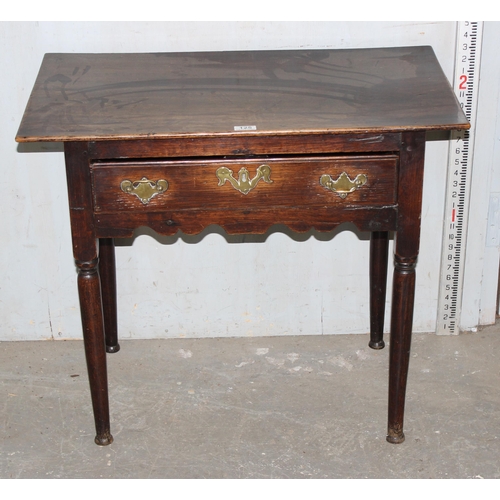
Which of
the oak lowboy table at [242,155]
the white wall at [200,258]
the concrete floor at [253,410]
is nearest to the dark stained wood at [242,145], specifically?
the oak lowboy table at [242,155]

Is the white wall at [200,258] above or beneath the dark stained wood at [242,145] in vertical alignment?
beneath

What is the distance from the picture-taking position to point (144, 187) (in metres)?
2.28

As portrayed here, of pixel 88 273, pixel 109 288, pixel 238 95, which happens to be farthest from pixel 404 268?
pixel 109 288

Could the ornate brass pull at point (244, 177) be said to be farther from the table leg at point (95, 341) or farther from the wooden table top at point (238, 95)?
the table leg at point (95, 341)

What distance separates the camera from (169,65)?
263 centimetres

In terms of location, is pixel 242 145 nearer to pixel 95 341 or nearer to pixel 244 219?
pixel 244 219

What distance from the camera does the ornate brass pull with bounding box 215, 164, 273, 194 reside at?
227cm

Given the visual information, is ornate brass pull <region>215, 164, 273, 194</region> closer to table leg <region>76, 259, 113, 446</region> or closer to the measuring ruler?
table leg <region>76, 259, 113, 446</region>

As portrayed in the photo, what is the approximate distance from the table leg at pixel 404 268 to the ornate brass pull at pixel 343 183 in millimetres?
117

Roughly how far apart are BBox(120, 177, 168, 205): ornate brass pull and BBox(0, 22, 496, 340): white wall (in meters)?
0.76

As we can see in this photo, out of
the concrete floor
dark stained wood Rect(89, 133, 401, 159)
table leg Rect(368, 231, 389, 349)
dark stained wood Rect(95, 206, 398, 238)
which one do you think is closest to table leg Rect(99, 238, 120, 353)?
the concrete floor

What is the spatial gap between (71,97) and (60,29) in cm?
52

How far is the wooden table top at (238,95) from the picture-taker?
2.22 metres

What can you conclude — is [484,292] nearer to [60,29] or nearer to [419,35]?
[419,35]
